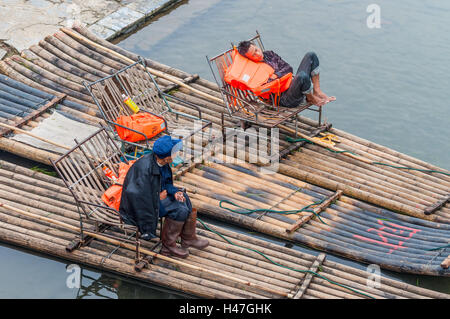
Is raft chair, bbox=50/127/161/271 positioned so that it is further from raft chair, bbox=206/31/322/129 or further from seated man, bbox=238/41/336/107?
seated man, bbox=238/41/336/107

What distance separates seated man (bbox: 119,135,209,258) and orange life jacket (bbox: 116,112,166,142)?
1972 mm

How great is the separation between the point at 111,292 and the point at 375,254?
12.0 ft

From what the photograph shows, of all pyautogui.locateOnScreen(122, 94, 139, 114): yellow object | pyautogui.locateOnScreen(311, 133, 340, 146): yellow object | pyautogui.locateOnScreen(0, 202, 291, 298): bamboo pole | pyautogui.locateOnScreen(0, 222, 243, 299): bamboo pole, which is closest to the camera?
pyautogui.locateOnScreen(0, 202, 291, 298): bamboo pole

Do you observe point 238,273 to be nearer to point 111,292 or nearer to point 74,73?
point 111,292

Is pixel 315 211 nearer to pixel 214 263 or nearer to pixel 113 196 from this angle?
pixel 214 263

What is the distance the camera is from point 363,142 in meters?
10.6

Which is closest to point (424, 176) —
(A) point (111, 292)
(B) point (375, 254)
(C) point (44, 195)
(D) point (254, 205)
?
(B) point (375, 254)

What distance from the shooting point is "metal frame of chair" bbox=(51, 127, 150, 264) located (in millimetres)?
8012

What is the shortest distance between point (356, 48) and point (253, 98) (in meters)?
6.36

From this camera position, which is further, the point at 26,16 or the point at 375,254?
the point at 26,16

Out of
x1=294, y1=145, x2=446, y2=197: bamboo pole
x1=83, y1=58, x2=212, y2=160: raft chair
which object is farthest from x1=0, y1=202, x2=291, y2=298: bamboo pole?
x1=294, y1=145, x2=446, y2=197: bamboo pole

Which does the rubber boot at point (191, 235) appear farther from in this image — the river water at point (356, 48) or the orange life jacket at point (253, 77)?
the river water at point (356, 48)

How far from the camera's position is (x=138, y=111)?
1028cm

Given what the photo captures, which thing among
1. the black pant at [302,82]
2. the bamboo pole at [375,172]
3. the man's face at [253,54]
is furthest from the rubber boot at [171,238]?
the man's face at [253,54]
